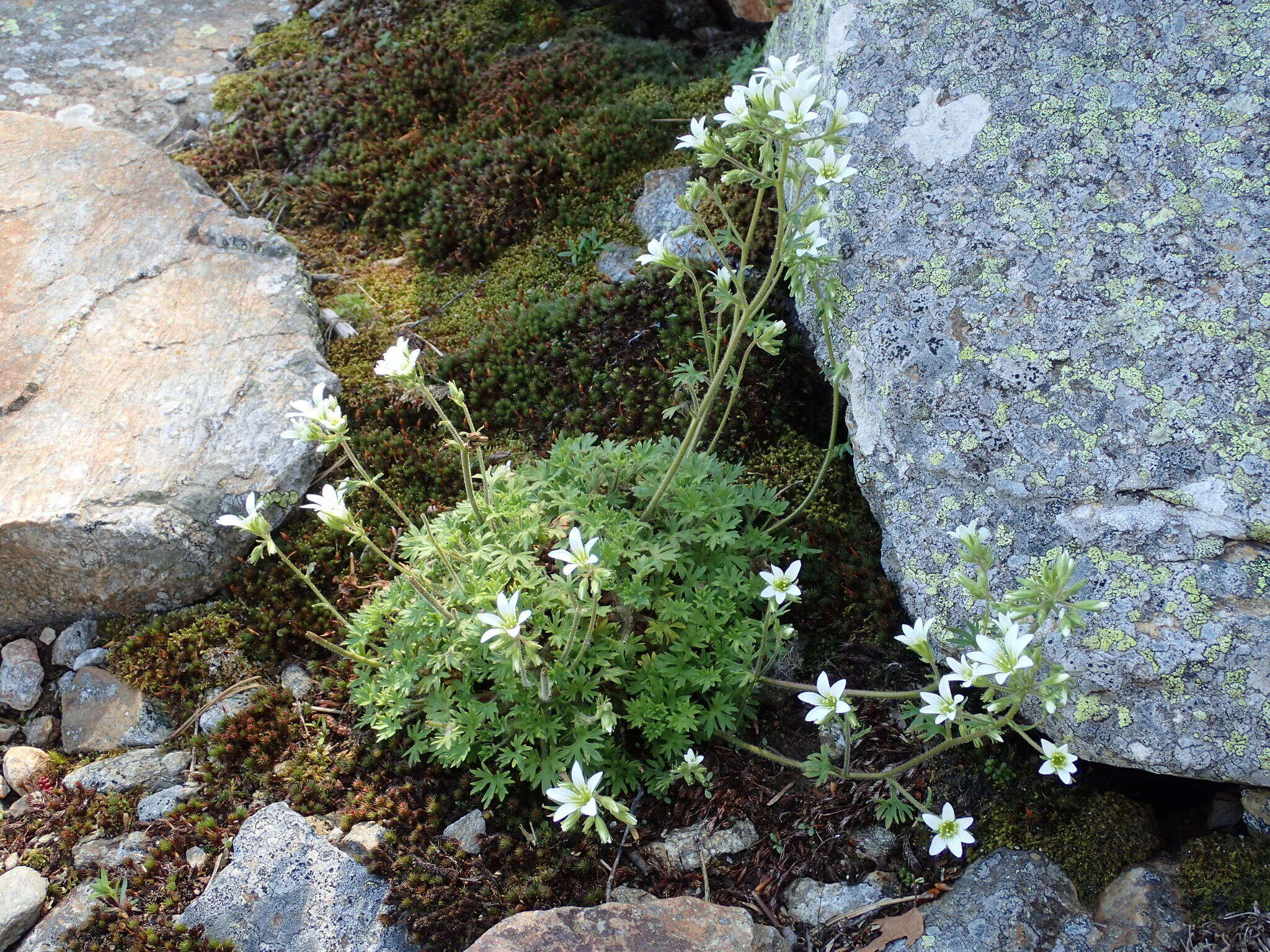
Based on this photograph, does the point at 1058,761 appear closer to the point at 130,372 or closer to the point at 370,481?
the point at 370,481

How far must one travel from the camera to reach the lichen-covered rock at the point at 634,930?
3.12m

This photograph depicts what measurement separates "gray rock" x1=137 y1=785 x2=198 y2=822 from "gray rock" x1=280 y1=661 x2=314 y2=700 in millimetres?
570

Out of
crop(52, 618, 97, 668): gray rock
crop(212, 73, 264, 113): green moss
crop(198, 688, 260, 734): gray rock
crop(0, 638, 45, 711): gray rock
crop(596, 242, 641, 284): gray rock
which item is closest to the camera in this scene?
crop(198, 688, 260, 734): gray rock

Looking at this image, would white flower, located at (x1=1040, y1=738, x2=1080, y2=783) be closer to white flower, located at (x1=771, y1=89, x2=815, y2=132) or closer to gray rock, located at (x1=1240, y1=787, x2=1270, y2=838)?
gray rock, located at (x1=1240, y1=787, x2=1270, y2=838)

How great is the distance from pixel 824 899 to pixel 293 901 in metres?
2.03

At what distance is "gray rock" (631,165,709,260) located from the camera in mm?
5812

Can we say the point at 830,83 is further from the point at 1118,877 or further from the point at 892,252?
the point at 1118,877

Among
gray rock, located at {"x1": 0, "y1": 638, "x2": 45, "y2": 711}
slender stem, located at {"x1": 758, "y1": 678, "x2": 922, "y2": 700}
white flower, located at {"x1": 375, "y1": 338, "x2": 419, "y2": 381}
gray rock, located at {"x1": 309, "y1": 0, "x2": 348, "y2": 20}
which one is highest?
gray rock, located at {"x1": 309, "y1": 0, "x2": 348, "y2": 20}

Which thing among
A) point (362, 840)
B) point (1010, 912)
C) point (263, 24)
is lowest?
point (1010, 912)

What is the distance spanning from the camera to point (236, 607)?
4770mm

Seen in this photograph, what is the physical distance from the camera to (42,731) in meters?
4.52

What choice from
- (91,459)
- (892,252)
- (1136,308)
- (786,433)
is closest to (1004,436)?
(1136,308)

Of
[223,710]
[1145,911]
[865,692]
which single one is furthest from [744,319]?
[223,710]

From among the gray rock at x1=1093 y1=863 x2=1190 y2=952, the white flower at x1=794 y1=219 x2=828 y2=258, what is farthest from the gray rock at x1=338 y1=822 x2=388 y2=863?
the white flower at x1=794 y1=219 x2=828 y2=258
